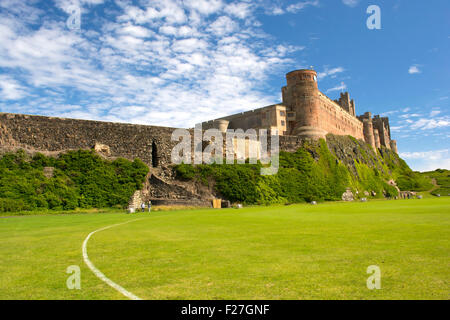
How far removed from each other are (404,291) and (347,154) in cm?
6562

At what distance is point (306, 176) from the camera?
167ft

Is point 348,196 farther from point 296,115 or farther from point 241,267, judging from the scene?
point 241,267

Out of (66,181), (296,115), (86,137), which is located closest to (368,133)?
(296,115)

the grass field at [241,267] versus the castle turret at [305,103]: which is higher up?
the castle turret at [305,103]

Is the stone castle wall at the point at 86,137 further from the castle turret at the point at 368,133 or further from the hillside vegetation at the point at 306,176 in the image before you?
the castle turret at the point at 368,133

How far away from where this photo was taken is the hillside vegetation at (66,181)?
1121 inches

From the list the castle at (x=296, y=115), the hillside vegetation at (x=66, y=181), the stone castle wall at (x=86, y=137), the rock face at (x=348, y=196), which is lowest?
the rock face at (x=348, y=196)

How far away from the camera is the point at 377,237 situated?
1020 cm

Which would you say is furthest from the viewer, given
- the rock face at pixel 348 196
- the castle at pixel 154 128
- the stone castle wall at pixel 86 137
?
the rock face at pixel 348 196

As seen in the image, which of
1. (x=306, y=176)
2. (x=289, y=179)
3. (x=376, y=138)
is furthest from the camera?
(x=376, y=138)

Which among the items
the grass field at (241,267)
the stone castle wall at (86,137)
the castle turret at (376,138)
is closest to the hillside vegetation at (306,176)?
the stone castle wall at (86,137)

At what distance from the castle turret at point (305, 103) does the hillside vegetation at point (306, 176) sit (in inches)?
149

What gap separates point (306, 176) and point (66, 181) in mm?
34680
